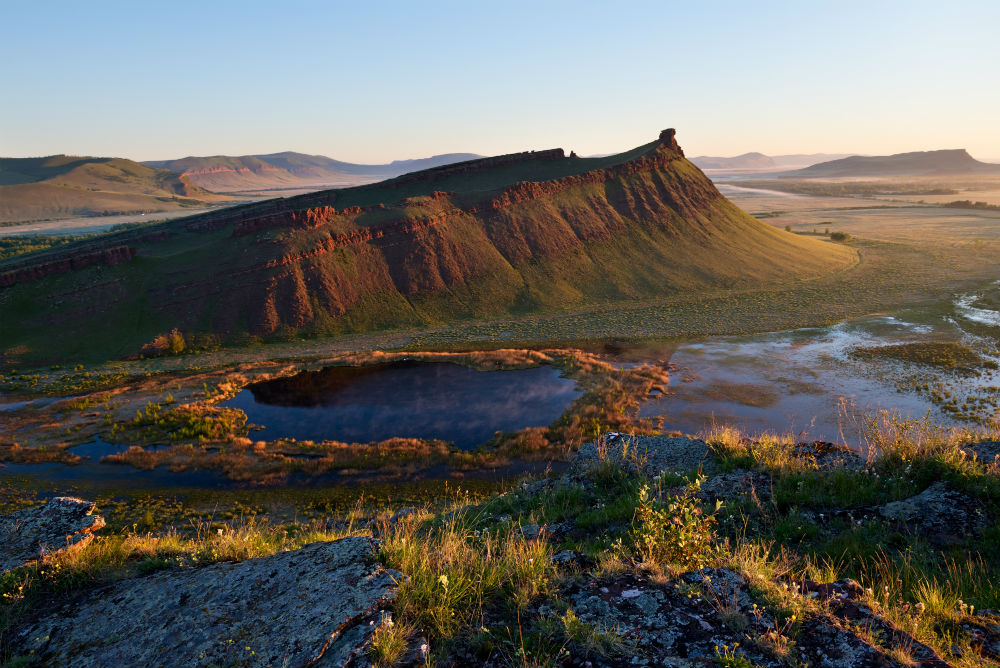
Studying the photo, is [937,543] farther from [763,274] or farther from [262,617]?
[763,274]

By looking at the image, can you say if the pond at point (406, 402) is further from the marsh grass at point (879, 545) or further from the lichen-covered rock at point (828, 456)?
the marsh grass at point (879, 545)

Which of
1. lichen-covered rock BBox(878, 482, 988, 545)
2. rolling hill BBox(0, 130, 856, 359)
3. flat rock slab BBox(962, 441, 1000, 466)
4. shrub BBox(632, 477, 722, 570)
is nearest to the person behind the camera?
shrub BBox(632, 477, 722, 570)

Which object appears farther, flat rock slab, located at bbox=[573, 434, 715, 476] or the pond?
the pond

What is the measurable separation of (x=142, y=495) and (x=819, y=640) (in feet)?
75.2

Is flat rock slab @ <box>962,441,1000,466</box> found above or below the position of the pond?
above

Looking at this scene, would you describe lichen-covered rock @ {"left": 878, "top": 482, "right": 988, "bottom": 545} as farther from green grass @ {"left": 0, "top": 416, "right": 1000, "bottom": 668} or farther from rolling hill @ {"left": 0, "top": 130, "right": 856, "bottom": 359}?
rolling hill @ {"left": 0, "top": 130, "right": 856, "bottom": 359}

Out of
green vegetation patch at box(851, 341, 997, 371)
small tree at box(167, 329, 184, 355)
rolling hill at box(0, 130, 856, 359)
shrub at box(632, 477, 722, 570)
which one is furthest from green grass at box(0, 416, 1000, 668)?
rolling hill at box(0, 130, 856, 359)

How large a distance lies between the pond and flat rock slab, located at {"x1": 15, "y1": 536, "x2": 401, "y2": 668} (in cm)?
1813

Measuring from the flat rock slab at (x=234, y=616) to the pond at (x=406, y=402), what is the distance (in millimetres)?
18132

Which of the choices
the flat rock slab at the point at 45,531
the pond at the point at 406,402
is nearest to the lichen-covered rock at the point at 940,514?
the flat rock slab at the point at 45,531

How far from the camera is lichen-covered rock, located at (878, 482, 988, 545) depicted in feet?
20.8

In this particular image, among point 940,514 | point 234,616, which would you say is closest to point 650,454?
point 940,514

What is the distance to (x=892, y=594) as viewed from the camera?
495 centimetres

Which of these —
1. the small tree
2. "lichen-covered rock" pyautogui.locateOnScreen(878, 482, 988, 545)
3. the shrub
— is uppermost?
the shrub
